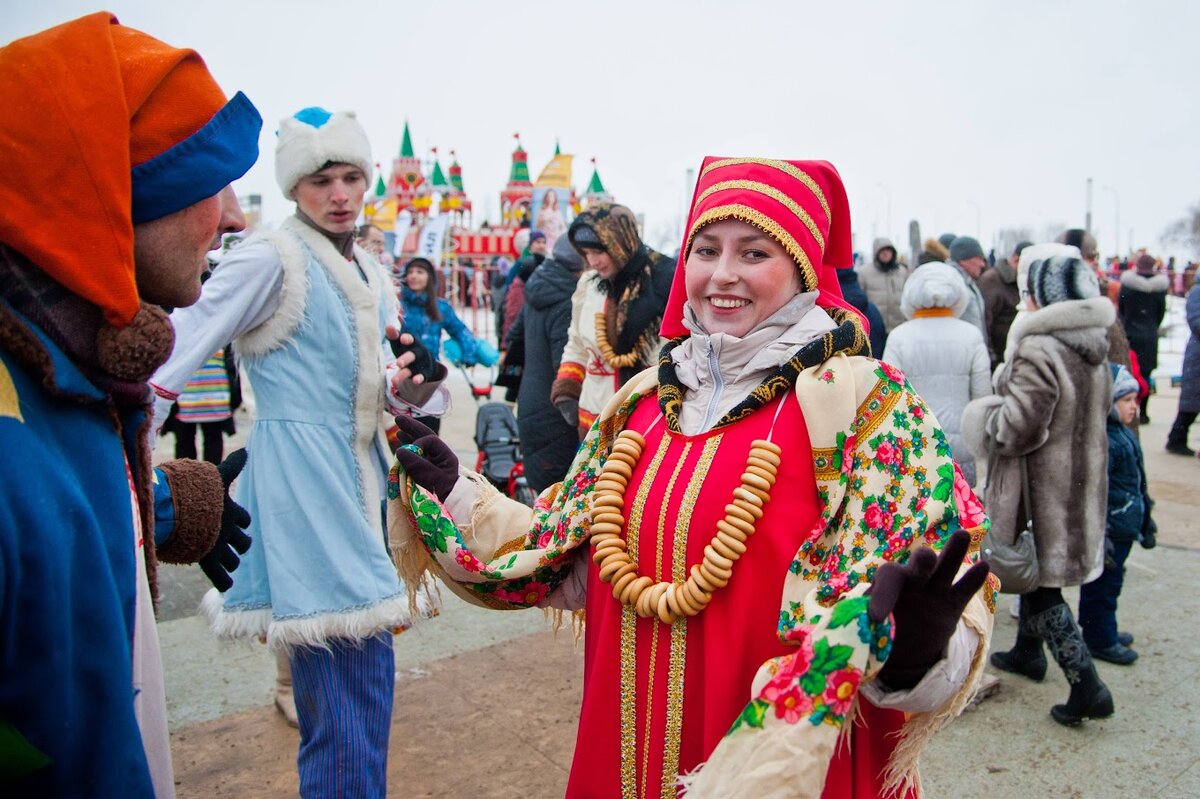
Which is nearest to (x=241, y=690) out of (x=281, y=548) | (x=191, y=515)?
(x=281, y=548)

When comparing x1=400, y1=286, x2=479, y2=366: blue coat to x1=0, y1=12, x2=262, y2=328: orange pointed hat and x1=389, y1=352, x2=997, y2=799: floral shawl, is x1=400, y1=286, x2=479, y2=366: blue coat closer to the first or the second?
x1=389, y1=352, x2=997, y2=799: floral shawl

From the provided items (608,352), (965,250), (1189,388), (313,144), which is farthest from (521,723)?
(1189,388)

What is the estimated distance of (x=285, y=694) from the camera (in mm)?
3770

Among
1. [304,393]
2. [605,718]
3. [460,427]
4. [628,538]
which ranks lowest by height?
[460,427]

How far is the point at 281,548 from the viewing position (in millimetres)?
2822

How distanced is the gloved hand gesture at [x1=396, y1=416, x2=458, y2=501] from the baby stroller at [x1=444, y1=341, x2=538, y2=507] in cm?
416

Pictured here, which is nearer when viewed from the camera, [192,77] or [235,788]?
[192,77]

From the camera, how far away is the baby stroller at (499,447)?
21.7 ft

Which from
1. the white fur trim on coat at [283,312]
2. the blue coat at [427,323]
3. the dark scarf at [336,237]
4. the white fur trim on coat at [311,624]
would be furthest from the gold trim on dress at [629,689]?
the blue coat at [427,323]

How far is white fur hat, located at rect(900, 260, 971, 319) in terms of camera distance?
15.5 feet

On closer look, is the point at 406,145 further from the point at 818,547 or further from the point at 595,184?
the point at 818,547

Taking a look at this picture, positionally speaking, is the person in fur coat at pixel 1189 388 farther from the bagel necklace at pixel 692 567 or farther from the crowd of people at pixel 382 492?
the bagel necklace at pixel 692 567

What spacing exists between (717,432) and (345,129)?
189cm

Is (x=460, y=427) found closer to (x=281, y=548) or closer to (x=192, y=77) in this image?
(x=281, y=548)
